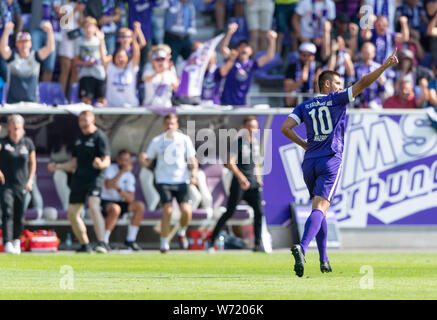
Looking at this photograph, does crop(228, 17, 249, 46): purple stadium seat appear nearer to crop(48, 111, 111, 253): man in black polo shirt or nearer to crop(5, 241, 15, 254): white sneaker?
crop(48, 111, 111, 253): man in black polo shirt

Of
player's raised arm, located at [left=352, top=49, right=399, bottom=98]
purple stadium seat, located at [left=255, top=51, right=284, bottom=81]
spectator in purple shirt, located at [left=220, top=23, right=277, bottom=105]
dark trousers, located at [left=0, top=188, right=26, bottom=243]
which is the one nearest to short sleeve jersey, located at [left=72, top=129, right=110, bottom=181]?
dark trousers, located at [left=0, top=188, right=26, bottom=243]

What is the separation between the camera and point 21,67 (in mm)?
18609

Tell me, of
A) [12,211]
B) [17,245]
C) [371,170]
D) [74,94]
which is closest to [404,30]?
[371,170]

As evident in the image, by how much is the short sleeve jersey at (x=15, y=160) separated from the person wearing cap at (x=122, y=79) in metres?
2.08

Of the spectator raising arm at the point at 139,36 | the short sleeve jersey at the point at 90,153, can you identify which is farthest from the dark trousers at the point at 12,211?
the spectator raising arm at the point at 139,36

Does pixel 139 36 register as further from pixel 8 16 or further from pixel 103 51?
pixel 8 16

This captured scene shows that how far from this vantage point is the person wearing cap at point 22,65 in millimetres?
18609

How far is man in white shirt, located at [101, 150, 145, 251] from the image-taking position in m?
18.4

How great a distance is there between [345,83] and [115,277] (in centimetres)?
956

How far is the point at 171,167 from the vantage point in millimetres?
17656

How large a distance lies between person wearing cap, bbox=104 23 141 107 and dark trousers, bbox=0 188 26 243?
2.64 m

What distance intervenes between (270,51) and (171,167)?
3.73m

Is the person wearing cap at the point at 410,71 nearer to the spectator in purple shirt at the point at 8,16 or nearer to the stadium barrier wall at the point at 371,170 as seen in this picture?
the stadium barrier wall at the point at 371,170
